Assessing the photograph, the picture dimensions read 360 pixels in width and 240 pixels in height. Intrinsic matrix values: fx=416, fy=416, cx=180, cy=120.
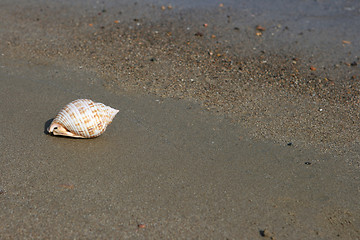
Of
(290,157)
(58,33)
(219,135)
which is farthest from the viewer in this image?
(58,33)

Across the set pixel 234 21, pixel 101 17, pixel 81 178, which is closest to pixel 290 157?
pixel 81 178

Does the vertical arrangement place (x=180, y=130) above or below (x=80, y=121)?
below

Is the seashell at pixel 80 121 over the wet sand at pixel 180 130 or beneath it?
over

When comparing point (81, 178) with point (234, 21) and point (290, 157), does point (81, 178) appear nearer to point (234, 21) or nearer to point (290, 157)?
point (290, 157)

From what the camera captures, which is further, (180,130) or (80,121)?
(180,130)
